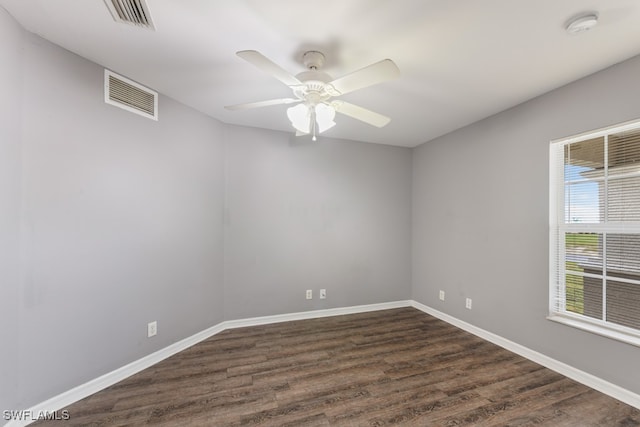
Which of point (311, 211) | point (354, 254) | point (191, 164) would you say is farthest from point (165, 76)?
point (354, 254)

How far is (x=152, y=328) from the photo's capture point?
93.2 inches

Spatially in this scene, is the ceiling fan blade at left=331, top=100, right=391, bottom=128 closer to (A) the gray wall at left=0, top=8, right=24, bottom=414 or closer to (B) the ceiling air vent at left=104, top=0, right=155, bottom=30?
(B) the ceiling air vent at left=104, top=0, right=155, bottom=30

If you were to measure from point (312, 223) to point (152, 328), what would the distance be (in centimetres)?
206

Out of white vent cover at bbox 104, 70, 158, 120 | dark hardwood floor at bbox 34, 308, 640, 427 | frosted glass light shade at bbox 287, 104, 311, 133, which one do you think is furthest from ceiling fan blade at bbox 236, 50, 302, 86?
dark hardwood floor at bbox 34, 308, 640, 427

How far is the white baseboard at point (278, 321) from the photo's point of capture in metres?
1.81

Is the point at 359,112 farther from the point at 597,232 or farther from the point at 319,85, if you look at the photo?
the point at 597,232

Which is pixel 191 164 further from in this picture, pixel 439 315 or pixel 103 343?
pixel 439 315

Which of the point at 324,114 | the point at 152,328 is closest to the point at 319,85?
the point at 324,114

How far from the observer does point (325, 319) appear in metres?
3.46

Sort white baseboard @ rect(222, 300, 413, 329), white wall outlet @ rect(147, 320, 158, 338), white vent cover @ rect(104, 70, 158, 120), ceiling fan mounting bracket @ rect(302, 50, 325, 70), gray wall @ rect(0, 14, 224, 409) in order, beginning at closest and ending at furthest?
gray wall @ rect(0, 14, 224, 409), ceiling fan mounting bracket @ rect(302, 50, 325, 70), white vent cover @ rect(104, 70, 158, 120), white wall outlet @ rect(147, 320, 158, 338), white baseboard @ rect(222, 300, 413, 329)

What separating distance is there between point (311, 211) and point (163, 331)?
82.0 inches

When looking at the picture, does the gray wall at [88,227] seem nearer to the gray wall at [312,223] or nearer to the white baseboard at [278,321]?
the white baseboard at [278,321]

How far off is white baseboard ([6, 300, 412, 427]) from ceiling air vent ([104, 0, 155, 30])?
2.44 meters

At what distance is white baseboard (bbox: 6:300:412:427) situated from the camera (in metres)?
1.72
